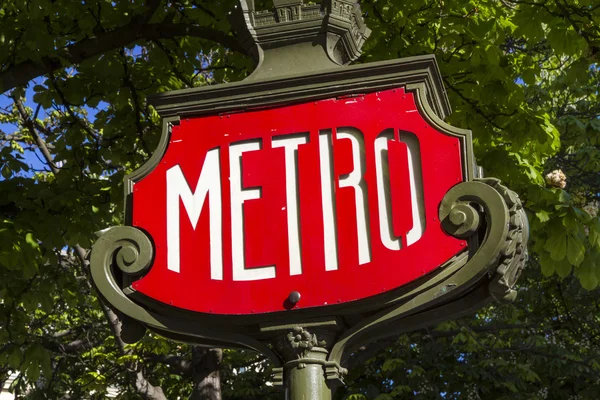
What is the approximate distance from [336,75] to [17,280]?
220 inches

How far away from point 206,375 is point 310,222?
951 centimetres

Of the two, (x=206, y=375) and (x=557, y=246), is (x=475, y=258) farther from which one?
(x=206, y=375)

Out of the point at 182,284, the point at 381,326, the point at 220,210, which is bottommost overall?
the point at 381,326

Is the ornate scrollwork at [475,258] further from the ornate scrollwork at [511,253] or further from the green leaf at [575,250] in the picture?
the green leaf at [575,250]

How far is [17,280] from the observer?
804 cm

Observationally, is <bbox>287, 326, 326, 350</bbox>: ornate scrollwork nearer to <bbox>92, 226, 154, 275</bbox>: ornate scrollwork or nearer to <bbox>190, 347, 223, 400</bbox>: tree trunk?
<bbox>92, 226, 154, 275</bbox>: ornate scrollwork

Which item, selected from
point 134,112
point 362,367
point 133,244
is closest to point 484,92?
point 134,112

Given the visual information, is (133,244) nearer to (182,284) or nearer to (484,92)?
(182,284)

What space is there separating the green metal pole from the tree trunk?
925 centimetres

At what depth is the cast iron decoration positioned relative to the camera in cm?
295

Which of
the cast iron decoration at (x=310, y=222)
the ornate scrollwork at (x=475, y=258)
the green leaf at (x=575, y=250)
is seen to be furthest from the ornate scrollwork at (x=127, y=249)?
the green leaf at (x=575, y=250)

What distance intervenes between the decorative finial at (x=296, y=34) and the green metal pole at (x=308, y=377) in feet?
3.68

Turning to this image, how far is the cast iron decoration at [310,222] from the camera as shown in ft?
9.68

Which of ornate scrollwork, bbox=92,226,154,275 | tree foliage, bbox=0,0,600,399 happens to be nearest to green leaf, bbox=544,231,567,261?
tree foliage, bbox=0,0,600,399
